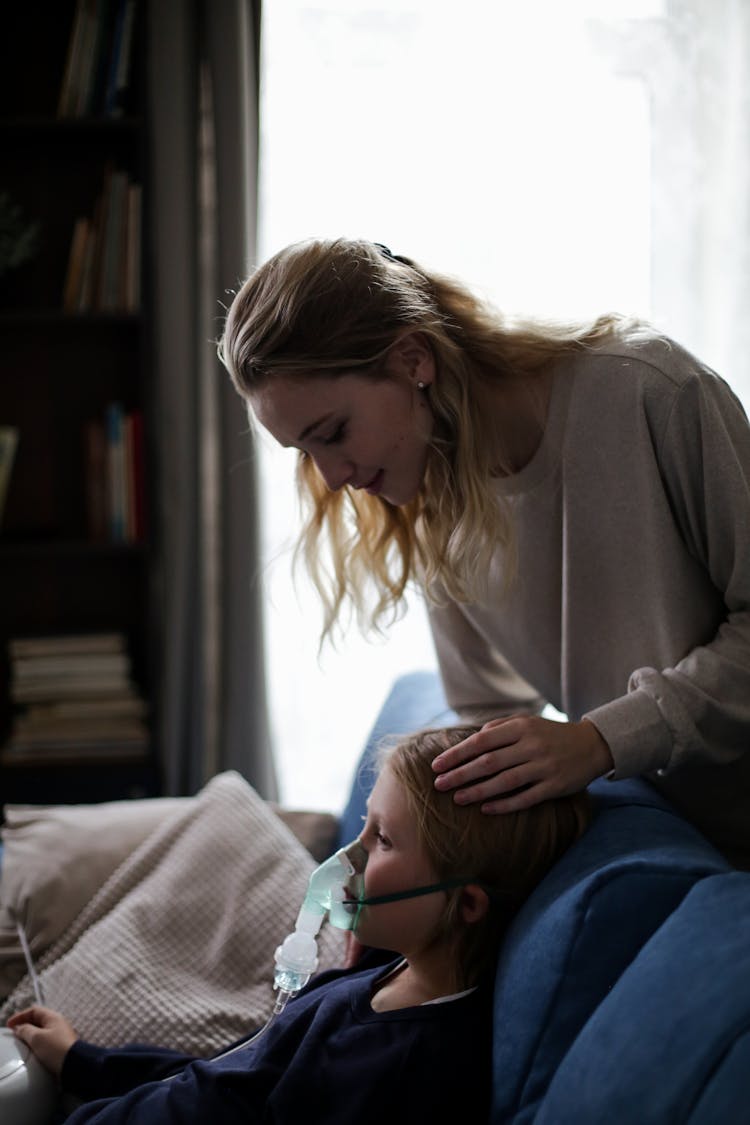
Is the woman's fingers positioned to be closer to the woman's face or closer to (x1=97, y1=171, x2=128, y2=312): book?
the woman's face

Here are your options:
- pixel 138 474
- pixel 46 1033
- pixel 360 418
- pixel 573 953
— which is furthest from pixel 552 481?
pixel 138 474

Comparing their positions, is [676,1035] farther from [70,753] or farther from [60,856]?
[70,753]

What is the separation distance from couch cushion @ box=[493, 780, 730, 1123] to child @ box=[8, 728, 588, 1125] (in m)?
0.10

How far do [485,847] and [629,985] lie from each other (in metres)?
0.32

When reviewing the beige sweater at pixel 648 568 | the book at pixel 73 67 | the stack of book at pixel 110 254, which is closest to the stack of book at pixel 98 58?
the book at pixel 73 67

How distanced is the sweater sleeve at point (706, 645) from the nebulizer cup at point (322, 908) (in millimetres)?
323

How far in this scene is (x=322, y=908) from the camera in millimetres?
1342

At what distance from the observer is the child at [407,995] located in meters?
1.15

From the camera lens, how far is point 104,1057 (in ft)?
4.65

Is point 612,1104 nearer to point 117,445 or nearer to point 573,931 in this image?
point 573,931

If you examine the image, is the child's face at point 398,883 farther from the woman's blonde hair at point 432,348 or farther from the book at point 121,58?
the book at point 121,58

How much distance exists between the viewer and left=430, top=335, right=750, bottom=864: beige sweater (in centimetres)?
130

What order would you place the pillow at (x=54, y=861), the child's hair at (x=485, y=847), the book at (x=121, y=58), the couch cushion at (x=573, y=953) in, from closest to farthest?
the couch cushion at (x=573, y=953) → the child's hair at (x=485, y=847) → the pillow at (x=54, y=861) → the book at (x=121, y=58)

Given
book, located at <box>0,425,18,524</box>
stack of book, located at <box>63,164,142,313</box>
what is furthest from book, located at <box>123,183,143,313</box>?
book, located at <box>0,425,18,524</box>
